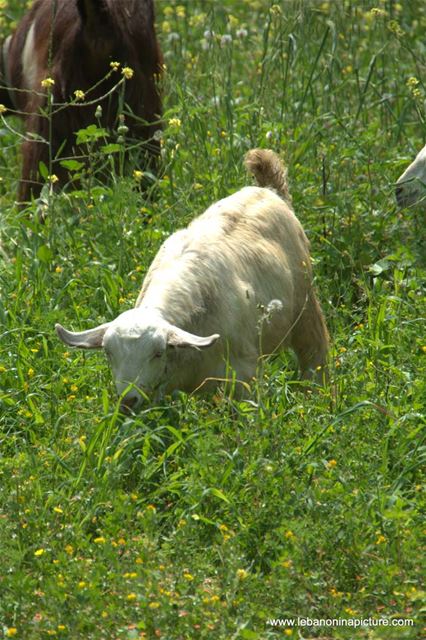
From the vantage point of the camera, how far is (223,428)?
5367mm

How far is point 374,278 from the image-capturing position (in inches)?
278

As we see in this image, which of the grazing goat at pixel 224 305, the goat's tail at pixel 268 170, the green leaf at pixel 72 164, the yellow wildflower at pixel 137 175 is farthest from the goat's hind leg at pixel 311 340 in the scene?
the green leaf at pixel 72 164

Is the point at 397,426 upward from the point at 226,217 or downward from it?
downward

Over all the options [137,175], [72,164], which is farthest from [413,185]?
[72,164]

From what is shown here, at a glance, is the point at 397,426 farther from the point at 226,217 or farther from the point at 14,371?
the point at 14,371

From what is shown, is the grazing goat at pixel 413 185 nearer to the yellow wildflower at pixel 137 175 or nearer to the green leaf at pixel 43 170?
the yellow wildflower at pixel 137 175

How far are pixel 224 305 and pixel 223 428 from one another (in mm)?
687

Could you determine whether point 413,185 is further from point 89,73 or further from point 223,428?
point 223,428

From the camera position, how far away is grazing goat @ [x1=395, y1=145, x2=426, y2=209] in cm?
747

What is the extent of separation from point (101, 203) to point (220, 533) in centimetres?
300

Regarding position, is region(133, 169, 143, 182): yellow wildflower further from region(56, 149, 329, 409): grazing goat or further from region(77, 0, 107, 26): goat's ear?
region(77, 0, 107, 26): goat's ear

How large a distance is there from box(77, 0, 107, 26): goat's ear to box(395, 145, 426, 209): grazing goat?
6.66ft

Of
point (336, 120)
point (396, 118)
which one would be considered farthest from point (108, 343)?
point (396, 118)

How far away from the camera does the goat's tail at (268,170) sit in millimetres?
6695
